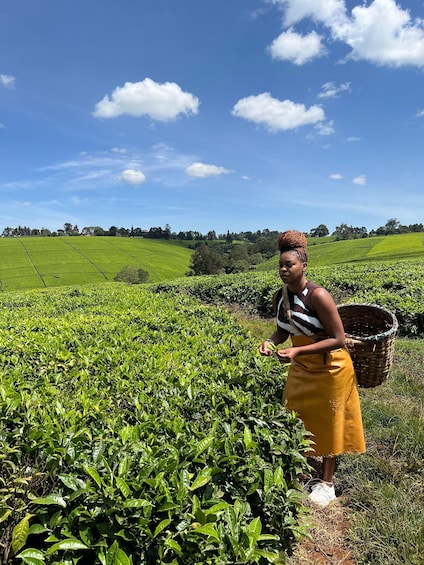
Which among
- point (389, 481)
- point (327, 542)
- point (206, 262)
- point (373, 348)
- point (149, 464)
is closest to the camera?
point (149, 464)

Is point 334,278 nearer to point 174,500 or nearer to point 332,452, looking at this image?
point 332,452

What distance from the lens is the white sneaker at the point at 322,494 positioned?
3133 mm

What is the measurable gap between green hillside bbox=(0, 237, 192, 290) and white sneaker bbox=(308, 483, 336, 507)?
201 ft

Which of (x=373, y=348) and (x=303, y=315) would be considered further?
(x=373, y=348)

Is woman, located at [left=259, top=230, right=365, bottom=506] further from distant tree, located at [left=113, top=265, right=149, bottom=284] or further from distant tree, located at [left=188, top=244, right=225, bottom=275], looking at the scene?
distant tree, located at [left=188, top=244, right=225, bottom=275]

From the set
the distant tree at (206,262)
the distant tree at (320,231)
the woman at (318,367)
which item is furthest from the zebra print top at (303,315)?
the distant tree at (320,231)

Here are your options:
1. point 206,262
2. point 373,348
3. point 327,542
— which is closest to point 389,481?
point 327,542

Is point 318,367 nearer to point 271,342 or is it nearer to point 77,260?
point 271,342

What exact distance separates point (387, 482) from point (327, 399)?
1003 mm

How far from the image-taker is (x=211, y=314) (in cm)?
651

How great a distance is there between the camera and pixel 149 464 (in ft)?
6.29

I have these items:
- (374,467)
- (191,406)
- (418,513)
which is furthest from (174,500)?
(374,467)

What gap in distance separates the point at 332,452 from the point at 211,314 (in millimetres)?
3644

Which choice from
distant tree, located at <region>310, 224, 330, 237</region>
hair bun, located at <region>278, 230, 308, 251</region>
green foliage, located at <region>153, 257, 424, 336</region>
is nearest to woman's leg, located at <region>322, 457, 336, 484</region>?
hair bun, located at <region>278, 230, 308, 251</region>
